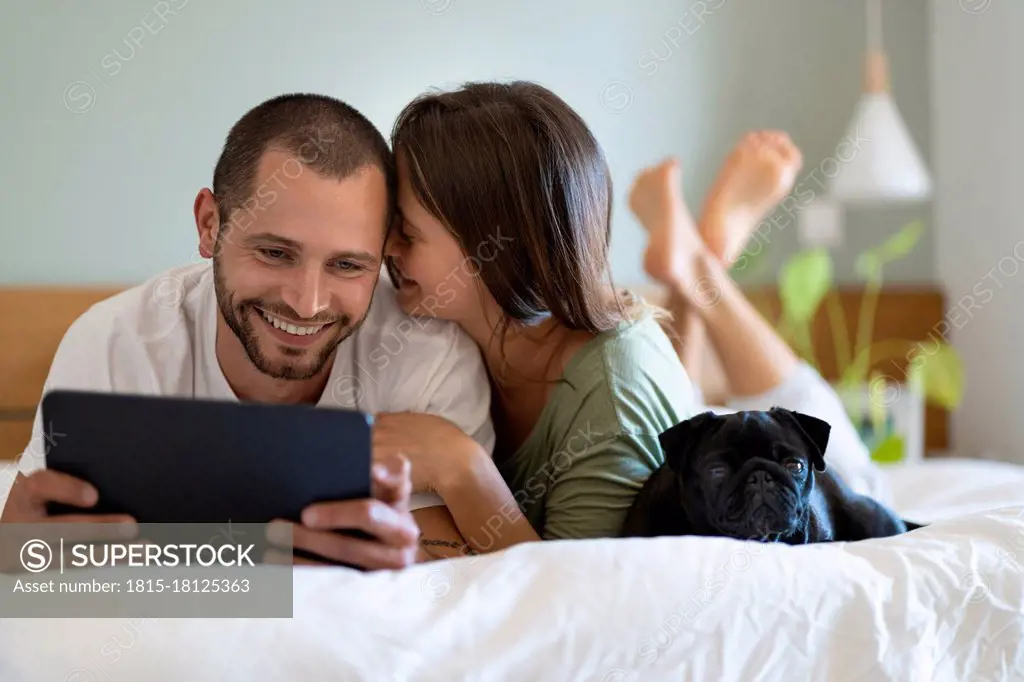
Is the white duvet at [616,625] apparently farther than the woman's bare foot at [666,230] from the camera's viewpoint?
No

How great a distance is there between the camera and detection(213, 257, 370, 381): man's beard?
47.3 inches

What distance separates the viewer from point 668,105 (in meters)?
2.92

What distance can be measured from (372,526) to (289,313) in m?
0.33

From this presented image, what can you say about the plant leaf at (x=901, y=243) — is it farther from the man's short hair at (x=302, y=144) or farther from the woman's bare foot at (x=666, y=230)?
the man's short hair at (x=302, y=144)

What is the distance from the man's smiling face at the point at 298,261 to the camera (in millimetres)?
1139

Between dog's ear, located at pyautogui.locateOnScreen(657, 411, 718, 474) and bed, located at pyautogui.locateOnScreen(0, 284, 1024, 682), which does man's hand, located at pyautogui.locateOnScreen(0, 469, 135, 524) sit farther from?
dog's ear, located at pyautogui.locateOnScreen(657, 411, 718, 474)

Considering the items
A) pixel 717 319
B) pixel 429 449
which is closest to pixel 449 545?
pixel 429 449

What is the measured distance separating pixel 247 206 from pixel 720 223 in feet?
3.92

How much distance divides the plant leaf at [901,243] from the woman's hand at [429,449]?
2044 millimetres

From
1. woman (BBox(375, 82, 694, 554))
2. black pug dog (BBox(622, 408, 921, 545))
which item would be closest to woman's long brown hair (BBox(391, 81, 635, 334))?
woman (BBox(375, 82, 694, 554))

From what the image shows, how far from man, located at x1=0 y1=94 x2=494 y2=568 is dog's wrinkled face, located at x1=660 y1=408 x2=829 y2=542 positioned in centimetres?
29

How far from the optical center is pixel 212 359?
1.29 m

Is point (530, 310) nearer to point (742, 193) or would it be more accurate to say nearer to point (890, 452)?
point (742, 193)

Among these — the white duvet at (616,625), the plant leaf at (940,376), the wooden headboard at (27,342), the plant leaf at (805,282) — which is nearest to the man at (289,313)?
the white duvet at (616,625)
